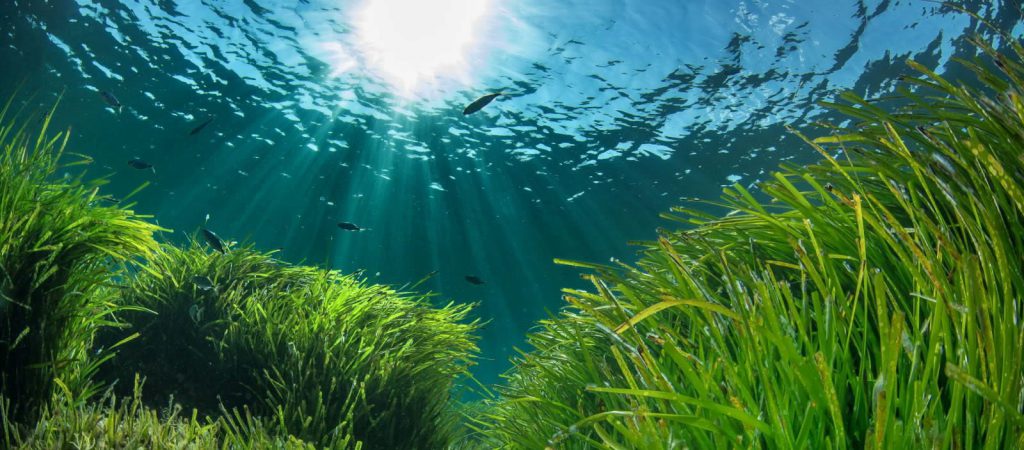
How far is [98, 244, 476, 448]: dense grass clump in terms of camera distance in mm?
3498

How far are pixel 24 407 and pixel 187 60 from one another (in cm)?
1332

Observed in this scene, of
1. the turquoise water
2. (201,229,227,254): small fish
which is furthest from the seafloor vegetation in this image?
the turquoise water

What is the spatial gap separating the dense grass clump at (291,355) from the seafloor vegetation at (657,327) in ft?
0.07

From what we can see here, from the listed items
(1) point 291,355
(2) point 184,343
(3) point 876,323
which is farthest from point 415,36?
(3) point 876,323

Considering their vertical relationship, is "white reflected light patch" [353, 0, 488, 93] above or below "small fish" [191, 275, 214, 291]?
above

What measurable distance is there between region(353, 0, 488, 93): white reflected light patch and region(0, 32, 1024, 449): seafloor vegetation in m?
7.10

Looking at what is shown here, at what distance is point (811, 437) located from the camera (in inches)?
42.5

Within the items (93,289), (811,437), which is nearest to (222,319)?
(93,289)

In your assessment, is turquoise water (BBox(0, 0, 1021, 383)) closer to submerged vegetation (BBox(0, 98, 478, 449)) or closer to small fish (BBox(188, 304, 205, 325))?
submerged vegetation (BBox(0, 98, 478, 449))

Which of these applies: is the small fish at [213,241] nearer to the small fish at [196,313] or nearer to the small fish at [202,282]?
the small fish at [202,282]

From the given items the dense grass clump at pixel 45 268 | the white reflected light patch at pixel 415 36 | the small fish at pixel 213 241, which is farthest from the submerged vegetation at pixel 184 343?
A: the white reflected light patch at pixel 415 36

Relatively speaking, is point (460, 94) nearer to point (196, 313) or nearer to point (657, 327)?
point (196, 313)

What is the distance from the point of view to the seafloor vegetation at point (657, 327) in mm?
969

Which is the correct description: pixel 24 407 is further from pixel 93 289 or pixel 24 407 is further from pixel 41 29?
pixel 41 29
